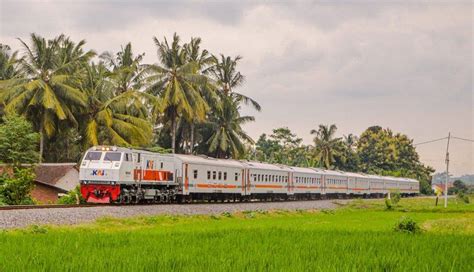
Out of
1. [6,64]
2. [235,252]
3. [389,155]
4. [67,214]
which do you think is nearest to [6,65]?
[6,64]

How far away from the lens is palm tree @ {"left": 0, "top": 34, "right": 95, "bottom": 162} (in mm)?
34375

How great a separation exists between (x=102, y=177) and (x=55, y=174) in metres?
7.74

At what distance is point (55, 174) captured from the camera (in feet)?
109

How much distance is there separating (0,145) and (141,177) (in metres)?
6.45

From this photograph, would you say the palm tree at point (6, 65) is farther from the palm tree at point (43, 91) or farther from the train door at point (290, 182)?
the train door at point (290, 182)

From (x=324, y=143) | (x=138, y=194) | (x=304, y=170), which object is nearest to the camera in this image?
(x=138, y=194)

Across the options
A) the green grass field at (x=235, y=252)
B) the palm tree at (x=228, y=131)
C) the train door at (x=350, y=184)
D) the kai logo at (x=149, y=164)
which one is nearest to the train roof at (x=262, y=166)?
the palm tree at (x=228, y=131)

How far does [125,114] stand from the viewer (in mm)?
40656

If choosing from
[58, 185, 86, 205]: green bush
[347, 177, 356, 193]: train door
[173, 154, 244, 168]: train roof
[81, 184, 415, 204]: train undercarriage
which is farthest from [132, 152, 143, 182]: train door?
[347, 177, 356, 193]: train door

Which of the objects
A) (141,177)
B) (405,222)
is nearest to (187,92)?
(141,177)

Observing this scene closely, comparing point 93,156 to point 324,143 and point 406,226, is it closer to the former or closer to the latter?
point 406,226

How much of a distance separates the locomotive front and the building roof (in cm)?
676

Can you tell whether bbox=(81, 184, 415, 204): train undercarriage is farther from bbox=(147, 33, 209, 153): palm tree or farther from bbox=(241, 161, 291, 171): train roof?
bbox=(147, 33, 209, 153): palm tree

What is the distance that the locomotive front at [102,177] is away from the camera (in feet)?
87.1
